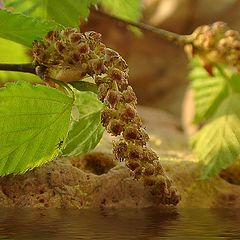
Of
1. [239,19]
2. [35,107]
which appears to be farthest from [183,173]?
[239,19]

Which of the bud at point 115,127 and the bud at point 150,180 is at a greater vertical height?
the bud at point 115,127

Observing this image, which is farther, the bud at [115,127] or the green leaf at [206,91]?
the green leaf at [206,91]

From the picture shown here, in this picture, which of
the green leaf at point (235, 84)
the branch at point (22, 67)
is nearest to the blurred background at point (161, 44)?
the green leaf at point (235, 84)

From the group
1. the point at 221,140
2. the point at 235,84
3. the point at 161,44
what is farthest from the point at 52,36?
the point at 161,44

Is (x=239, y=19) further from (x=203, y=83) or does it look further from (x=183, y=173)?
(x=183, y=173)

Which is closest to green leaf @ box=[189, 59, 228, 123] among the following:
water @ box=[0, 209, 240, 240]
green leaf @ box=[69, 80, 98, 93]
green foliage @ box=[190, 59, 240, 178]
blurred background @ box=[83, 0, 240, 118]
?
green foliage @ box=[190, 59, 240, 178]

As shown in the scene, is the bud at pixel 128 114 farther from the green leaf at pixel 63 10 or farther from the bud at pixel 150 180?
the green leaf at pixel 63 10

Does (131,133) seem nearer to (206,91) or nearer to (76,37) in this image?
(76,37)
